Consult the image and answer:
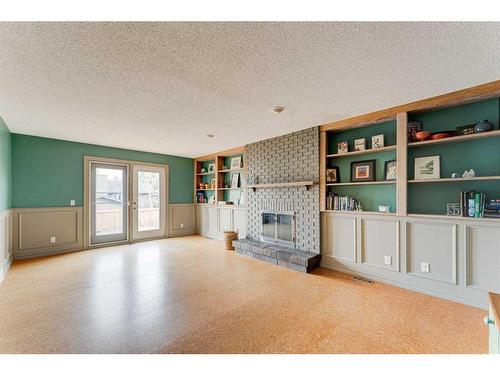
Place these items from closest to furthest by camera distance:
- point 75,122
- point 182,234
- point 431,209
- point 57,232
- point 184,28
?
point 184,28, point 431,209, point 75,122, point 57,232, point 182,234

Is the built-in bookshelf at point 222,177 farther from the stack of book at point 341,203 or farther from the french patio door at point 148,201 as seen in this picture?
the stack of book at point 341,203

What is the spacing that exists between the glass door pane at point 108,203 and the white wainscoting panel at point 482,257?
6295 millimetres

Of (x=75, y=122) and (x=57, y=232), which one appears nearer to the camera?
(x=75, y=122)

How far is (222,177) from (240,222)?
141 cm

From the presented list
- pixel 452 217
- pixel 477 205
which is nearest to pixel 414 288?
pixel 452 217

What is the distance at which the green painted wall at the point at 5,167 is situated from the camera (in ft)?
10.9

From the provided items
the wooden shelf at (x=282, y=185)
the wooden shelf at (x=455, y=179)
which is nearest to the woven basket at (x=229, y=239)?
the wooden shelf at (x=282, y=185)

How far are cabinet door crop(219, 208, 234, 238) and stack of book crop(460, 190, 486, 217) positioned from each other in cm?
426

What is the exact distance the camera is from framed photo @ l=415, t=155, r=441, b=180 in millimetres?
2828

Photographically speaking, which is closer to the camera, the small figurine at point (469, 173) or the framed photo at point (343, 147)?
the small figurine at point (469, 173)
